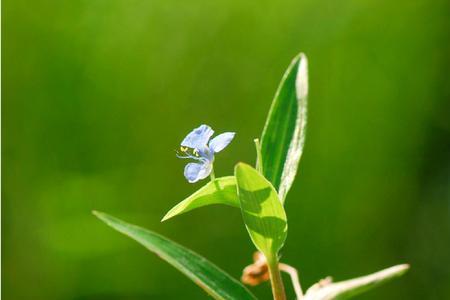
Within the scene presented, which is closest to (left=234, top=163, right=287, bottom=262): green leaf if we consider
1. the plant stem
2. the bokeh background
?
the plant stem

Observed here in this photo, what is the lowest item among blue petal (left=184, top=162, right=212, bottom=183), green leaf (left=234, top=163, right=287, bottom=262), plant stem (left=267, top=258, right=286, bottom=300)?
plant stem (left=267, top=258, right=286, bottom=300)

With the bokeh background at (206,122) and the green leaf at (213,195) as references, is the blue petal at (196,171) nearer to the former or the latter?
the green leaf at (213,195)

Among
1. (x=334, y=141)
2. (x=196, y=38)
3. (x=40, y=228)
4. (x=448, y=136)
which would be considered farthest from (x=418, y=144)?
(x=40, y=228)

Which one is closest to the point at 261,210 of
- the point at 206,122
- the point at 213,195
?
the point at 213,195

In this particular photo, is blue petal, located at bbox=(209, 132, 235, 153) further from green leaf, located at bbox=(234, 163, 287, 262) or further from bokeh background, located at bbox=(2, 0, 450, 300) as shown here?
bokeh background, located at bbox=(2, 0, 450, 300)

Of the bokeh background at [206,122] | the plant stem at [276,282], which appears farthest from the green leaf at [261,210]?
the bokeh background at [206,122]

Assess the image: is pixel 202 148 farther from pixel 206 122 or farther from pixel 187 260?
pixel 206 122
